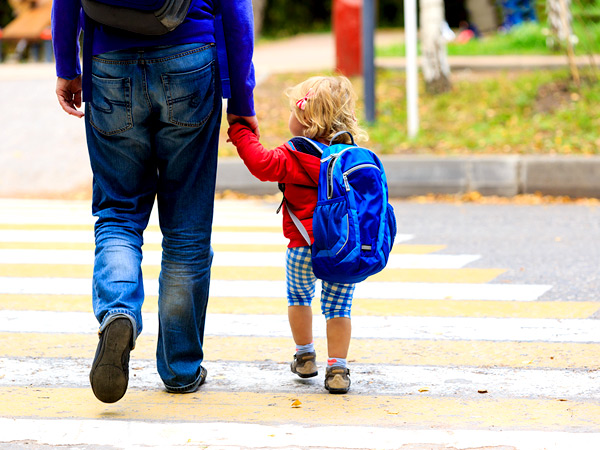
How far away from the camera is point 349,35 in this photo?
12.8 metres

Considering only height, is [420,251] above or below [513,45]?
below

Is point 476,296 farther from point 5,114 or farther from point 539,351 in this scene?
point 5,114

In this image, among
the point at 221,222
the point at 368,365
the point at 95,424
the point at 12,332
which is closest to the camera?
the point at 95,424

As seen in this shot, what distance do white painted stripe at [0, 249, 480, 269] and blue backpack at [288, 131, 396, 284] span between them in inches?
103

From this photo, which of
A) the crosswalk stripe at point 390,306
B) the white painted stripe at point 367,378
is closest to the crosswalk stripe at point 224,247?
the crosswalk stripe at point 390,306

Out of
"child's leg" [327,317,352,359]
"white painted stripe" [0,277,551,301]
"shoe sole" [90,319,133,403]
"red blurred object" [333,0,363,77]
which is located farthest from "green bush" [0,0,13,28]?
"shoe sole" [90,319,133,403]

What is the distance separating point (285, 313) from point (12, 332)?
1.32m

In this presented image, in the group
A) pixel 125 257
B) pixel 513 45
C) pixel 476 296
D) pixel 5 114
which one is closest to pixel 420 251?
pixel 476 296

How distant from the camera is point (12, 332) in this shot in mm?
4480

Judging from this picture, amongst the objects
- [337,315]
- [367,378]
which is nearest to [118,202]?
[337,315]

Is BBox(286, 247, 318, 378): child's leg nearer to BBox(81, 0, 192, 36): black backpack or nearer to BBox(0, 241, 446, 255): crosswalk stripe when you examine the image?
BBox(81, 0, 192, 36): black backpack

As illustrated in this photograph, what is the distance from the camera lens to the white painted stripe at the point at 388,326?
14.5ft

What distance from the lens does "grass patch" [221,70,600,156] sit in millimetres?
9688

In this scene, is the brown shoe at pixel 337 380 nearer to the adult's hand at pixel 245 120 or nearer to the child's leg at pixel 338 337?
the child's leg at pixel 338 337
